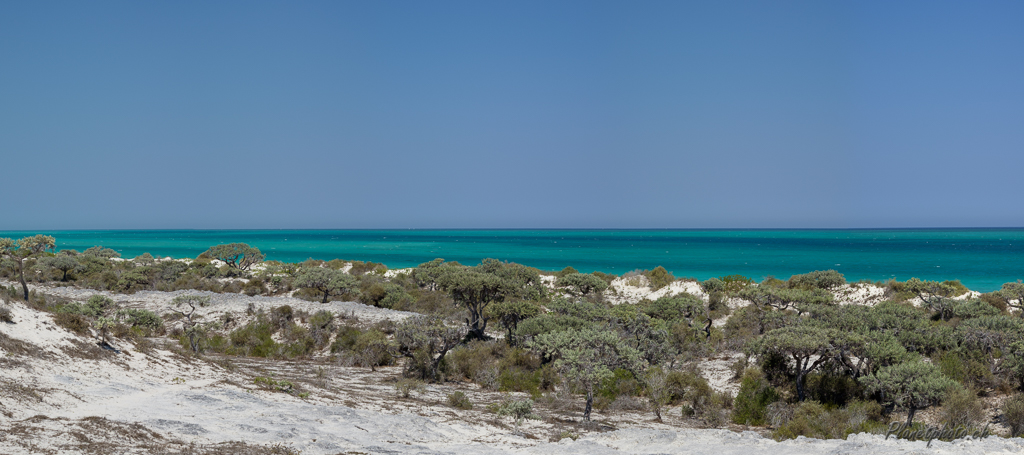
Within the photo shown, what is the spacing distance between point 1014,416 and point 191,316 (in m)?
32.8

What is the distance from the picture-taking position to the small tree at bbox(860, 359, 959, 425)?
549 inches

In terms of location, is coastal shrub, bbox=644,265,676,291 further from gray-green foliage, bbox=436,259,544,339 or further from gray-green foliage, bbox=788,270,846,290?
gray-green foliage, bbox=436,259,544,339

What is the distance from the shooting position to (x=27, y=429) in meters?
9.57

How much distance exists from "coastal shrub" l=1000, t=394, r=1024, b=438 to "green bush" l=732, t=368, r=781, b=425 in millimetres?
5176

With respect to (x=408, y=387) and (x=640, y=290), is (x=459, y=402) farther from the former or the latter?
(x=640, y=290)

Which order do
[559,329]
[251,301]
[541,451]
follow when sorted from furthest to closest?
[251,301] < [559,329] < [541,451]

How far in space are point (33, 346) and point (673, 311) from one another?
25.6 meters

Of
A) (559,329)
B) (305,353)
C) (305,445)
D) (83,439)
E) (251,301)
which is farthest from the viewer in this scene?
(251,301)

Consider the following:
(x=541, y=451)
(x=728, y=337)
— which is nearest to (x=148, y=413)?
(x=541, y=451)

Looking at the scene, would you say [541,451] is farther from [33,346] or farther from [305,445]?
[33,346]

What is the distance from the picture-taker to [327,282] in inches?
1436

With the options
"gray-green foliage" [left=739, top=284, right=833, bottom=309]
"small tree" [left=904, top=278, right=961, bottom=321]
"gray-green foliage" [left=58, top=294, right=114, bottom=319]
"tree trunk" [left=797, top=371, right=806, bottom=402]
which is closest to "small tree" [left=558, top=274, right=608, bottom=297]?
"gray-green foliage" [left=739, top=284, right=833, bottom=309]

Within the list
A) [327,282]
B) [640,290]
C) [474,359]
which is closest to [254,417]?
[474,359]

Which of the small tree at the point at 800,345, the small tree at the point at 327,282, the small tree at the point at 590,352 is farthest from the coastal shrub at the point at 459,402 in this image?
the small tree at the point at 327,282
